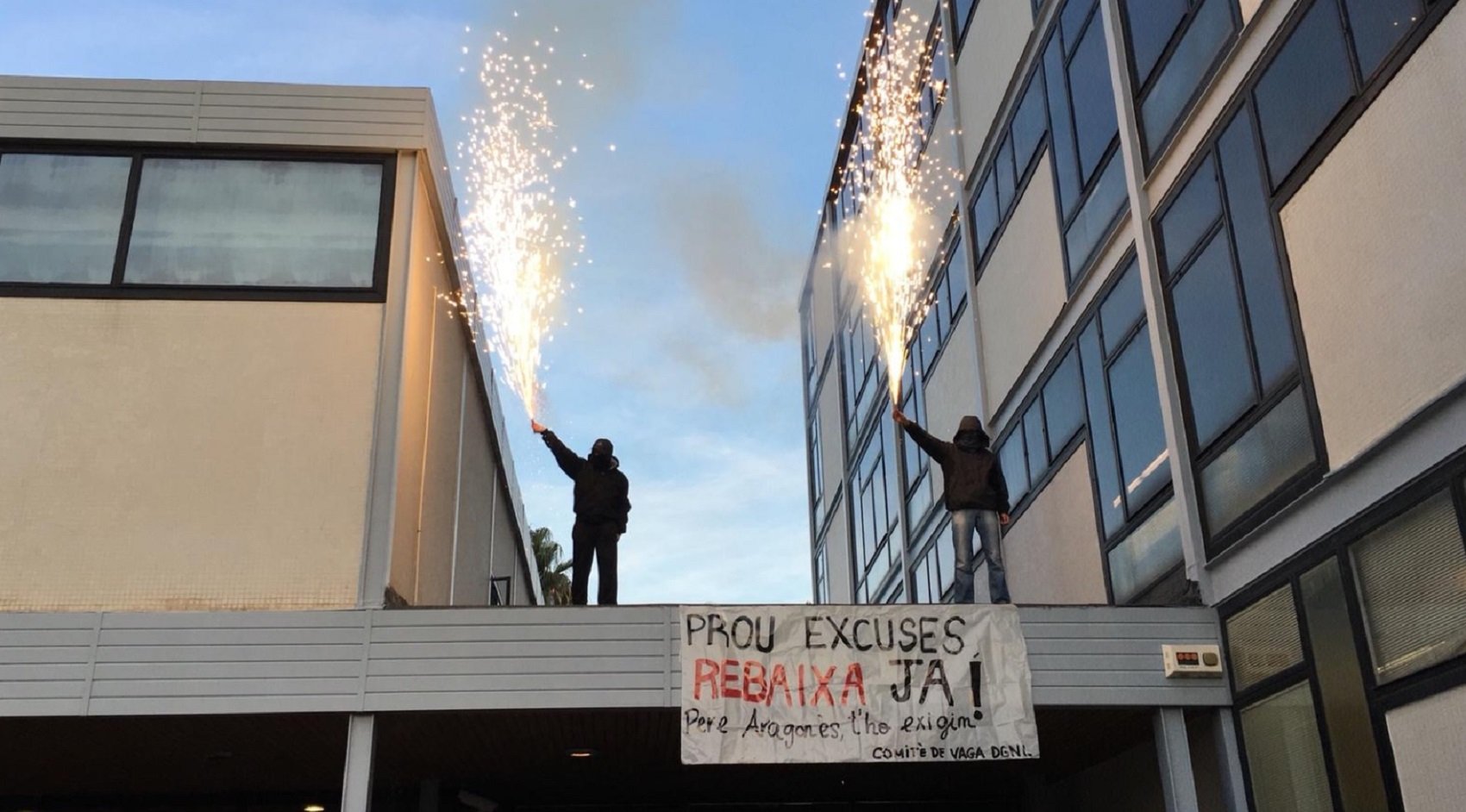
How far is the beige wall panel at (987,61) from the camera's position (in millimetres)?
14020

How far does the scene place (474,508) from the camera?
15.0 metres

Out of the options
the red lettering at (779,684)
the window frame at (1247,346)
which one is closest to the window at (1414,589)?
the window frame at (1247,346)

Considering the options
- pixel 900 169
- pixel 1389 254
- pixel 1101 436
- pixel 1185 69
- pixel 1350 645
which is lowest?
pixel 1350 645

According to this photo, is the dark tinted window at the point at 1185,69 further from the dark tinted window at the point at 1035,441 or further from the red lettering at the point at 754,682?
the red lettering at the point at 754,682

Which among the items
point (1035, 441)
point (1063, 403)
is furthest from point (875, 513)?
point (1063, 403)

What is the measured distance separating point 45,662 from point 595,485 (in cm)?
426

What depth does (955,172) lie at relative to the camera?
16.2 meters

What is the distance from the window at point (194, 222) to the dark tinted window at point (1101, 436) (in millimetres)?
6138

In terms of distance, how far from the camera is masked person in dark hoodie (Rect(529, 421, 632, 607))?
10930 millimetres

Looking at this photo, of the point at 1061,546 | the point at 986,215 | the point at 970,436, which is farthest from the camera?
the point at 986,215

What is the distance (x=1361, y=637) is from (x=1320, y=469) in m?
1.01

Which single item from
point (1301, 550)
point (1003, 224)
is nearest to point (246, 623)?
point (1301, 550)

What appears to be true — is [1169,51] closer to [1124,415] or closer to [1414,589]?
[1124,415]

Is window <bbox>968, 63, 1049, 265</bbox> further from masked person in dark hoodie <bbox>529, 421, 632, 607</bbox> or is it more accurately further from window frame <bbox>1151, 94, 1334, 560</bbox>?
masked person in dark hoodie <bbox>529, 421, 632, 607</bbox>
